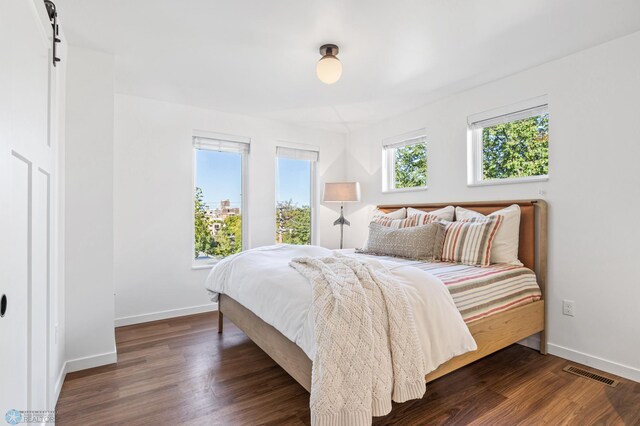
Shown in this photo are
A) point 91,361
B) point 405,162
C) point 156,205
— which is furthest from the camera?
point 405,162

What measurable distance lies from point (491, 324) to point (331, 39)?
2.23 metres

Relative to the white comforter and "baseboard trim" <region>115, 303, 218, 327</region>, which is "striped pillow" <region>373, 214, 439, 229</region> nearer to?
the white comforter

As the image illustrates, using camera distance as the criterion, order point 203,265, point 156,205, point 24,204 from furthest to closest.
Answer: point 203,265 < point 156,205 < point 24,204

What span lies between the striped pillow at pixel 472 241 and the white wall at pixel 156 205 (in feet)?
7.78

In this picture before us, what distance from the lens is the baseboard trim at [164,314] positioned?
10.8 ft

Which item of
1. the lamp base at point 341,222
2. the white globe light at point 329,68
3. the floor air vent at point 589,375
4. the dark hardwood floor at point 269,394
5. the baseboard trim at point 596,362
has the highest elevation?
the white globe light at point 329,68

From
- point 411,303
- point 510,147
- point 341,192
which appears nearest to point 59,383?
point 411,303

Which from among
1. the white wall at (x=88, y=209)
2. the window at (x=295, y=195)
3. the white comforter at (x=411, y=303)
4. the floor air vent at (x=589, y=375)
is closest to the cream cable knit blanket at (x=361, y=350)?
the white comforter at (x=411, y=303)

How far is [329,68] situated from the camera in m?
2.31

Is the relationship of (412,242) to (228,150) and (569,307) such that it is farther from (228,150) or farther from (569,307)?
(228,150)

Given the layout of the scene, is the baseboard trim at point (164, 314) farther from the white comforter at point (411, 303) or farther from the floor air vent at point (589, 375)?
the floor air vent at point (589, 375)

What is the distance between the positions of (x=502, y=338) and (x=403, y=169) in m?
2.38

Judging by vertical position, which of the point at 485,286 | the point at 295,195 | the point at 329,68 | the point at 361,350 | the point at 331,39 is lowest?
the point at 361,350

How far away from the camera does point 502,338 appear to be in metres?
2.21
